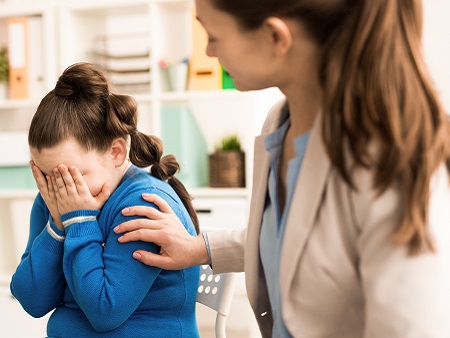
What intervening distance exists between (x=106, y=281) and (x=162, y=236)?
143 mm

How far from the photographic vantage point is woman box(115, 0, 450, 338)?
0.80m

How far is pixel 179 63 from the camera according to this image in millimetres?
3008

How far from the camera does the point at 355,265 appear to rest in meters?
0.90

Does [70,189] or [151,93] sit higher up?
[151,93]

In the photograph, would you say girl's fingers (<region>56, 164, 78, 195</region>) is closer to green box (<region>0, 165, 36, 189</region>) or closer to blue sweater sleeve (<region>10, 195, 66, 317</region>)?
blue sweater sleeve (<region>10, 195, 66, 317</region>)

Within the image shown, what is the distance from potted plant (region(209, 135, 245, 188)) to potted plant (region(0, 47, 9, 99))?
1.21 m

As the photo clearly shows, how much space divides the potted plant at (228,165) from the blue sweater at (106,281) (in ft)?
4.96

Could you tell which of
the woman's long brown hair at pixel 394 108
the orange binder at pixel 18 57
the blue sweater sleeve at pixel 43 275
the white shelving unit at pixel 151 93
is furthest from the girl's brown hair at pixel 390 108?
the orange binder at pixel 18 57

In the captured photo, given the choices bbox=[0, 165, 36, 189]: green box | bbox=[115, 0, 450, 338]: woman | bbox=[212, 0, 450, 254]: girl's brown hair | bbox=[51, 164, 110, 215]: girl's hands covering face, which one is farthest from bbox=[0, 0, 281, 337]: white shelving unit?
bbox=[212, 0, 450, 254]: girl's brown hair

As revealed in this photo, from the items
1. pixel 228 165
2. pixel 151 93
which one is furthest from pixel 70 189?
pixel 151 93

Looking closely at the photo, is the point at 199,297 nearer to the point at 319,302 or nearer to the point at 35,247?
the point at 35,247

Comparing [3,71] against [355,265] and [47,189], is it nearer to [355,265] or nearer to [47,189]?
[47,189]

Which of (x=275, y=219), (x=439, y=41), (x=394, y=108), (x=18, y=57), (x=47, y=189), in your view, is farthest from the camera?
(x=18, y=57)

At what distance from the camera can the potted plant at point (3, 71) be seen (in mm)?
3242
